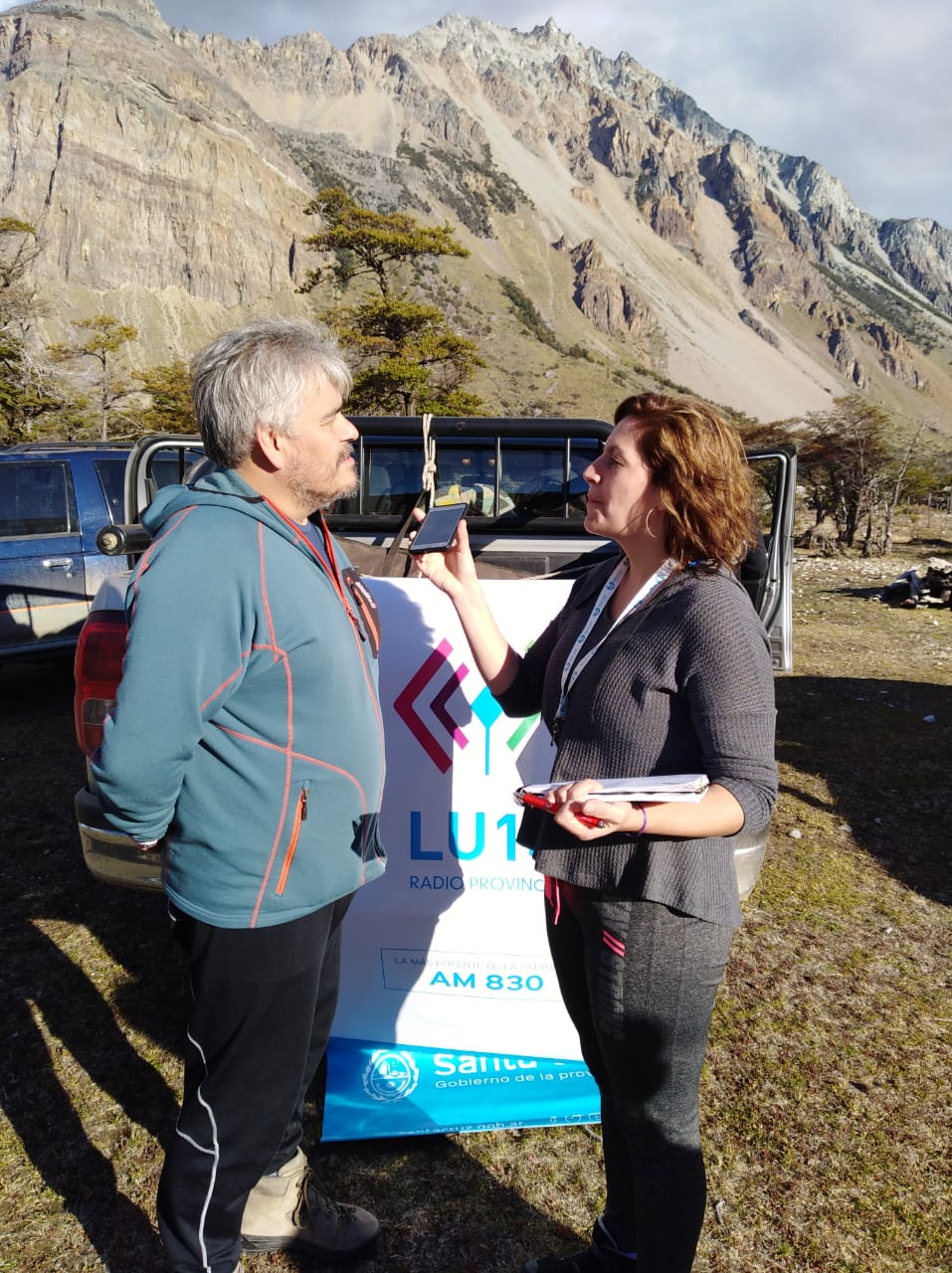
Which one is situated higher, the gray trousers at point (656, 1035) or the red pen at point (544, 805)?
the red pen at point (544, 805)

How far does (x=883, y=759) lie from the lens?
5.30 metres

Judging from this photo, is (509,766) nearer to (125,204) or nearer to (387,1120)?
(387,1120)

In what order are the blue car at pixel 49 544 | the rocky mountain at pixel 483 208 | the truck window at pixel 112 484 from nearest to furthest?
the blue car at pixel 49 544 → the truck window at pixel 112 484 → the rocky mountain at pixel 483 208

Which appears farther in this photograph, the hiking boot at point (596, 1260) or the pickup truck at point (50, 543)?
the pickup truck at point (50, 543)

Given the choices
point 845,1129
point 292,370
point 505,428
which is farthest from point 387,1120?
point 505,428

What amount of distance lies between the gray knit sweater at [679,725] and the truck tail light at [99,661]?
4.60ft

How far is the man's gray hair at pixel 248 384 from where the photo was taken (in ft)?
4.41

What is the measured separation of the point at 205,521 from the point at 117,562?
5.88m

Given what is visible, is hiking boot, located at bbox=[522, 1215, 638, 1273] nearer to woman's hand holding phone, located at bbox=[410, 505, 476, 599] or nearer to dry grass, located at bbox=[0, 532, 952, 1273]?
dry grass, located at bbox=[0, 532, 952, 1273]

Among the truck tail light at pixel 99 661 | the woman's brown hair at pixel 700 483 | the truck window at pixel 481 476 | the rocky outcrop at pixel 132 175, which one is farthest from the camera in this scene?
the rocky outcrop at pixel 132 175

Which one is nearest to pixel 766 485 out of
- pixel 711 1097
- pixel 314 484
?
pixel 711 1097

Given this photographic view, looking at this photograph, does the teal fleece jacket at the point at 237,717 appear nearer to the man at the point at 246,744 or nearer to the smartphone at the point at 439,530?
the man at the point at 246,744

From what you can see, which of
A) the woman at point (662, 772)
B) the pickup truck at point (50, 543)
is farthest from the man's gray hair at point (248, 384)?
the pickup truck at point (50, 543)

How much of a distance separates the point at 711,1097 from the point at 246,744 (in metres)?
1.92
